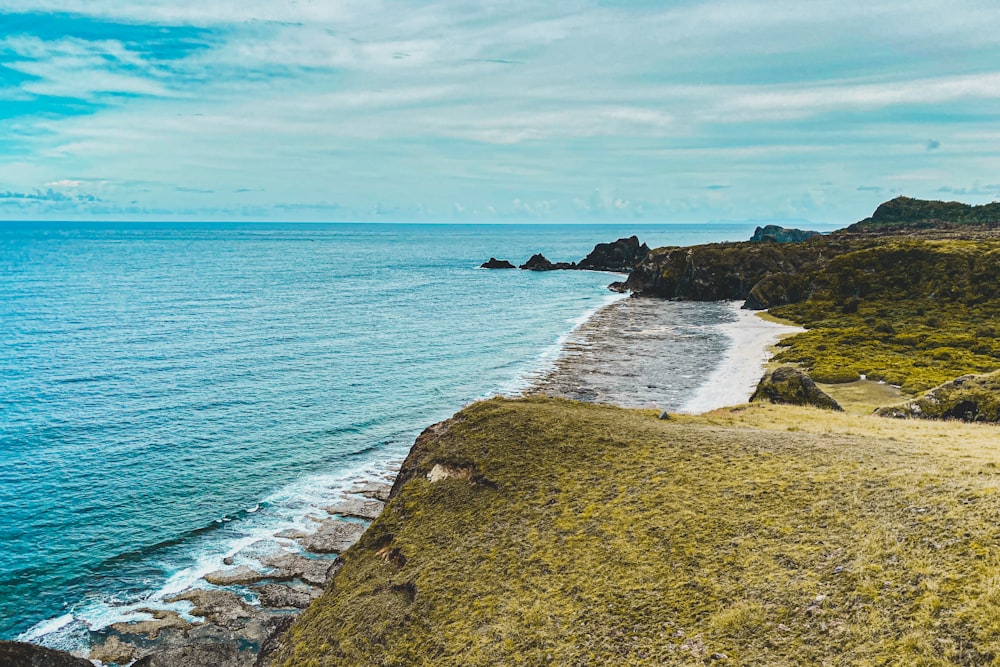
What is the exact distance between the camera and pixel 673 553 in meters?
19.9

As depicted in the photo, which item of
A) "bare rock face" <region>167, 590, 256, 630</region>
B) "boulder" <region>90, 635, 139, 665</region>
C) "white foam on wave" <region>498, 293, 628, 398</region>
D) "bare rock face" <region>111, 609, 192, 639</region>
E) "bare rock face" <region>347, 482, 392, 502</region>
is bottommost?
"boulder" <region>90, 635, 139, 665</region>

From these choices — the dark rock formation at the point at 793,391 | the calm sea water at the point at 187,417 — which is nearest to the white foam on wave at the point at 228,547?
the calm sea water at the point at 187,417

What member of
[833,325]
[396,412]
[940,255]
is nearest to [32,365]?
[396,412]

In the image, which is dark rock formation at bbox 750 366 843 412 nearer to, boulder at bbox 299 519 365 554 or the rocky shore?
boulder at bbox 299 519 365 554

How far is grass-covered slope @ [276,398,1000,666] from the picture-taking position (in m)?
15.7

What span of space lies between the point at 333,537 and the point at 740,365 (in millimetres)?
54132

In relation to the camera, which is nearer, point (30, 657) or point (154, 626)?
point (30, 657)

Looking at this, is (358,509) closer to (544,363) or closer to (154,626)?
(154,626)

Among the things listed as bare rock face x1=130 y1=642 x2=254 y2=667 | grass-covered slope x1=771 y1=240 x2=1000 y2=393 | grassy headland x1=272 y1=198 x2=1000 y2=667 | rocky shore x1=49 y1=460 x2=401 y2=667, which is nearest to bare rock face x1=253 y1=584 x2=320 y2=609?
rocky shore x1=49 y1=460 x2=401 y2=667

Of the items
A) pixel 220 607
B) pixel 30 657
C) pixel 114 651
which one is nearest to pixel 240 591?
pixel 220 607

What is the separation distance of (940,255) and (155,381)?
121 meters

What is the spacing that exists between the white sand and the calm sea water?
5.59 meters

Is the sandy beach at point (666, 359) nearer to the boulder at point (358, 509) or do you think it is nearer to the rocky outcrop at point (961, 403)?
the rocky outcrop at point (961, 403)

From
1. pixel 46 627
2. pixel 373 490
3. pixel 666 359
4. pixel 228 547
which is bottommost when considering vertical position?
pixel 46 627
